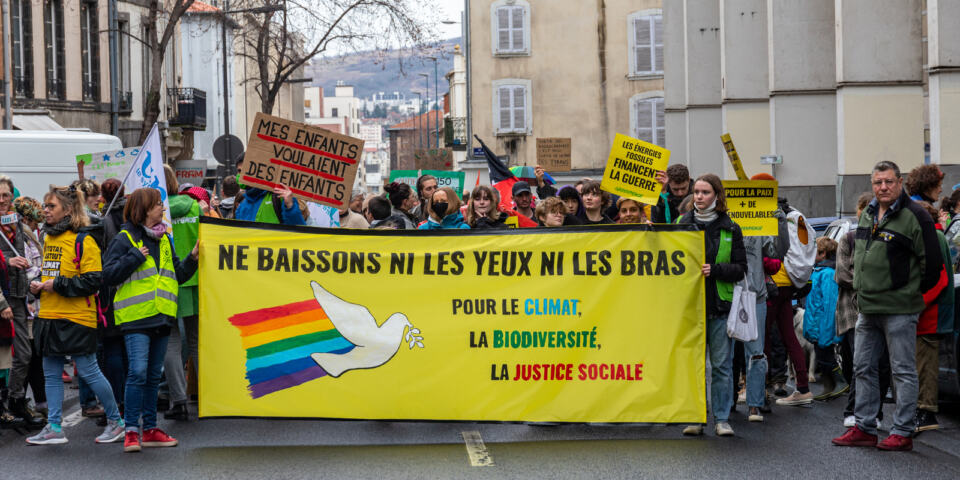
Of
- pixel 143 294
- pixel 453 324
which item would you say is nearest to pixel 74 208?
pixel 143 294

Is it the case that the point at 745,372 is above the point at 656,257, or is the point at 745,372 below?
below

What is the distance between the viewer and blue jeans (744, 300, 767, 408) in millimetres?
9727

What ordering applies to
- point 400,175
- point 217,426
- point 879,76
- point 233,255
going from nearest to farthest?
point 233,255
point 217,426
point 879,76
point 400,175

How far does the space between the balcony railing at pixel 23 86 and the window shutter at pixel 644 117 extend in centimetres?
2172

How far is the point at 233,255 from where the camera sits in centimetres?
885

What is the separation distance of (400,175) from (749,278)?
15496 mm

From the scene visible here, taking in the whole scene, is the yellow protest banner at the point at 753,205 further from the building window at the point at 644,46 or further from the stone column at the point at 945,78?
the building window at the point at 644,46

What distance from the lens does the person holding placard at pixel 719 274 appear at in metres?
9.09

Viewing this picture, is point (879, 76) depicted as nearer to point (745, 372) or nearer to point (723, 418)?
point (745, 372)

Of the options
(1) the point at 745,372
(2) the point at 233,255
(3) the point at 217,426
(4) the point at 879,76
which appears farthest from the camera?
(4) the point at 879,76

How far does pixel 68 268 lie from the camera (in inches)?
347

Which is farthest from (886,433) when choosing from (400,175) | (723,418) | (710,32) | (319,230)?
(710,32)

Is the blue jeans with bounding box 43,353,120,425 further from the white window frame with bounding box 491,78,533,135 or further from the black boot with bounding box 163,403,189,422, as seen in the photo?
the white window frame with bounding box 491,78,533,135

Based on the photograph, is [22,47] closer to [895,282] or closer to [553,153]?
[553,153]
